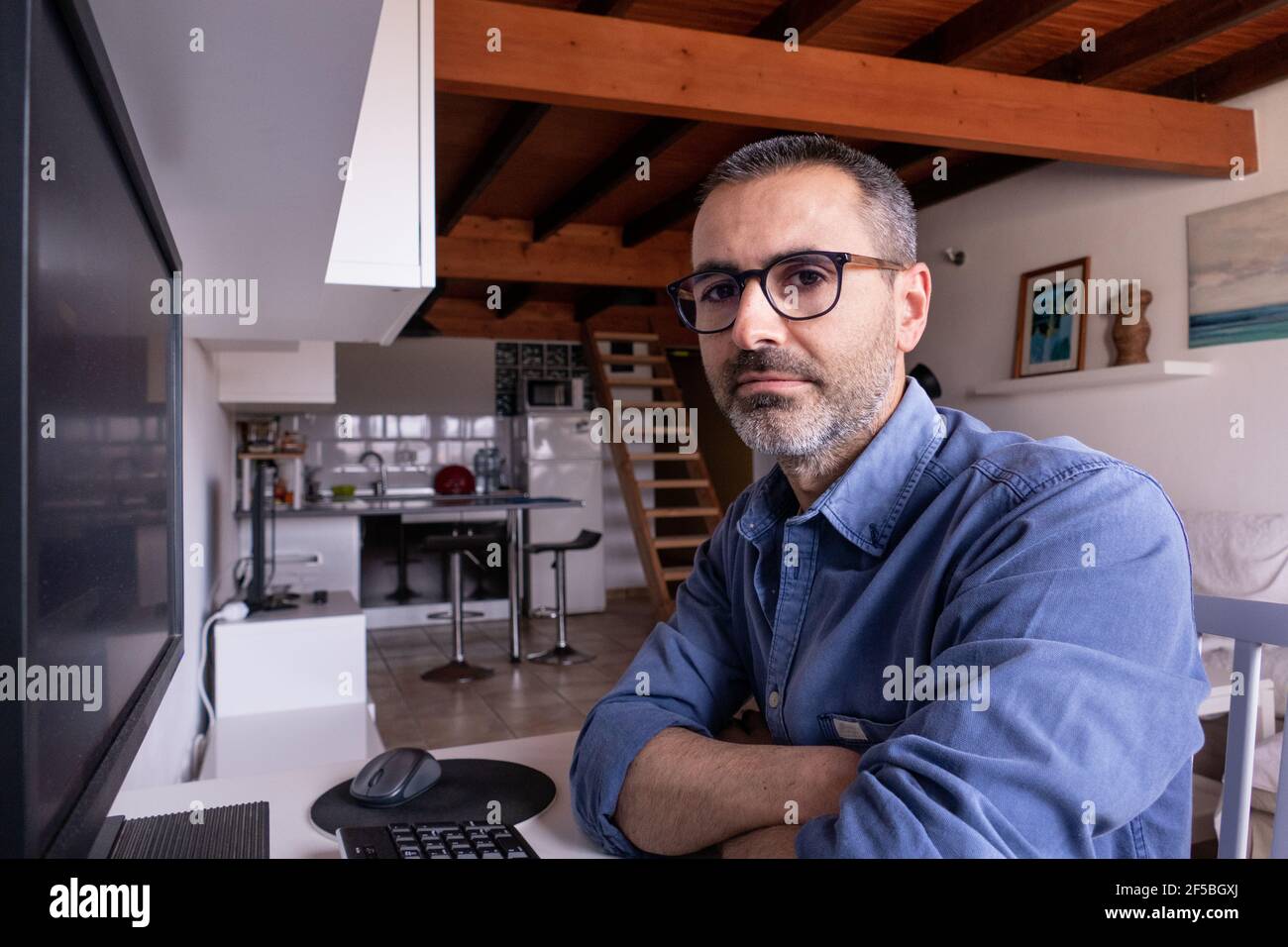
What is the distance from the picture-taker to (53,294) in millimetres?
453

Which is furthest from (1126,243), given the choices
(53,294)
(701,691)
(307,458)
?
(307,458)

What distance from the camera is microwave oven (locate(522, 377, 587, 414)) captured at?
7902 millimetres

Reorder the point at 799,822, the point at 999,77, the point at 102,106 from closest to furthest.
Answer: the point at 102,106 → the point at 799,822 → the point at 999,77

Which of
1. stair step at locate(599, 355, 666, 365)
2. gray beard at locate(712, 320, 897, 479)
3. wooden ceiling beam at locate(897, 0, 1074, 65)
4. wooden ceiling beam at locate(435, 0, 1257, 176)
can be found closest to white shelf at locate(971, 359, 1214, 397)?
wooden ceiling beam at locate(435, 0, 1257, 176)

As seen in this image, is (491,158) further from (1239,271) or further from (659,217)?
(1239,271)

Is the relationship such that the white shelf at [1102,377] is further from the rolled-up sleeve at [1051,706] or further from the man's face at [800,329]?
the rolled-up sleeve at [1051,706]

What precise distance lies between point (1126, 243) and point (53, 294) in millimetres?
4983

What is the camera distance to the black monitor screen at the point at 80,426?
16.2 inches

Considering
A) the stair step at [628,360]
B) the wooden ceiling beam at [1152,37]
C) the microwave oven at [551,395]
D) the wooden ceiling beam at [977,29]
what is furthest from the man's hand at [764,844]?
the microwave oven at [551,395]

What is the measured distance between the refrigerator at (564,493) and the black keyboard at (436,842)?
697 centimetres

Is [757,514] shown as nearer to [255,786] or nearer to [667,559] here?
[255,786]

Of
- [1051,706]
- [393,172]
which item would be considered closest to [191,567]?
[393,172]

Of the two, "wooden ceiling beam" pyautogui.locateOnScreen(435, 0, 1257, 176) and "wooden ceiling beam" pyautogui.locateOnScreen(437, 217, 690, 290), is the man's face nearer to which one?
"wooden ceiling beam" pyautogui.locateOnScreen(435, 0, 1257, 176)
